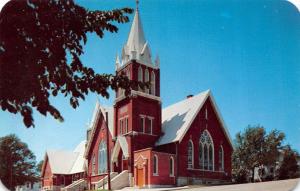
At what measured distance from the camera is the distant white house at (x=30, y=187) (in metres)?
7.36

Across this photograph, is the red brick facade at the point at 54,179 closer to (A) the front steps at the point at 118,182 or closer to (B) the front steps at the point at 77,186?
(B) the front steps at the point at 77,186

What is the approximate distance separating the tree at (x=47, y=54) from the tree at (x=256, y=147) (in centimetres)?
316

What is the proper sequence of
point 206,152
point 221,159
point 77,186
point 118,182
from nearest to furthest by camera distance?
1. point 77,186
2. point 118,182
3. point 221,159
4. point 206,152

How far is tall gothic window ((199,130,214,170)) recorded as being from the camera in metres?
9.97

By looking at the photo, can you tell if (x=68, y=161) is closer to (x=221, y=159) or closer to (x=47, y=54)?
(x=221, y=159)

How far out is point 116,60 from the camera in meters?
6.77

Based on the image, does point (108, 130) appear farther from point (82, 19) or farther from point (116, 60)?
point (82, 19)

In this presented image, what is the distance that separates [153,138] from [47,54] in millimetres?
7853

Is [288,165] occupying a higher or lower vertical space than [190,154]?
lower

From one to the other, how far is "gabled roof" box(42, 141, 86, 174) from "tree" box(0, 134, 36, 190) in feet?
1.50

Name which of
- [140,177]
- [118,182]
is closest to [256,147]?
[118,182]

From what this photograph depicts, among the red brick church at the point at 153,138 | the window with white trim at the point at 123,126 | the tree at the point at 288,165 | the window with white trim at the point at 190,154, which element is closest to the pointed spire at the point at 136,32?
the red brick church at the point at 153,138

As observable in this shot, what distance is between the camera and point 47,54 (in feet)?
15.9

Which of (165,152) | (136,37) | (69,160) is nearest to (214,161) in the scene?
(165,152)
